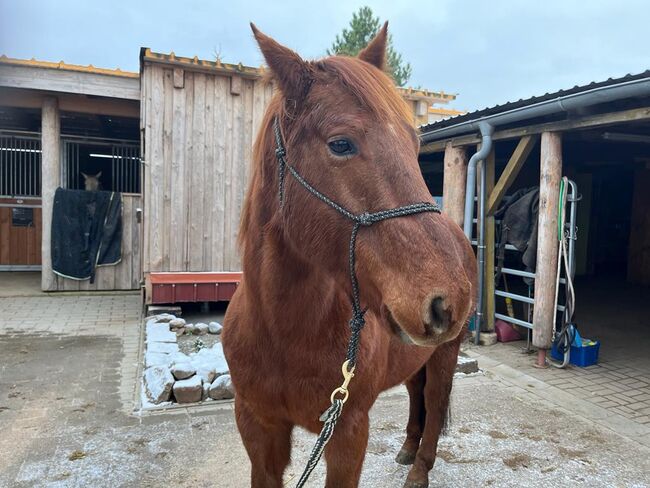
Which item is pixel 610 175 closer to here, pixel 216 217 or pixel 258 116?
pixel 258 116

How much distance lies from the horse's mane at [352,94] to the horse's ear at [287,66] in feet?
0.12

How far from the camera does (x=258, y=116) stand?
7625mm

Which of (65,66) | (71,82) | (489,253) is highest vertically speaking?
(65,66)

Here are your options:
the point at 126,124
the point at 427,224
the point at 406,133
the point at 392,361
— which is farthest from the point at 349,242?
the point at 126,124

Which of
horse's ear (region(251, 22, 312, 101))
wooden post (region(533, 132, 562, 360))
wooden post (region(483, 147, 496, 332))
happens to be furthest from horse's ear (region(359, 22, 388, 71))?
wooden post (region(483, 147, 496, 332))

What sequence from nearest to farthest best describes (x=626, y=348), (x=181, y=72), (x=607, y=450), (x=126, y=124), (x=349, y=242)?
(x=349, y=242) < (x=607, y=450) < (x=626, y=348) < (x=181, y=72) < (x=126, y=124)

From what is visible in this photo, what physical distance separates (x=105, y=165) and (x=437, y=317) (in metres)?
12.8

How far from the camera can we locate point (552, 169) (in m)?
5.32

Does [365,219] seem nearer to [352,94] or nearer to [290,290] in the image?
[352,94]

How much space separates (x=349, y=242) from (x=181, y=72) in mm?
6730

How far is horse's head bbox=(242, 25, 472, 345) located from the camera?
1140mm

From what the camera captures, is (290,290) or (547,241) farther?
(547,241)

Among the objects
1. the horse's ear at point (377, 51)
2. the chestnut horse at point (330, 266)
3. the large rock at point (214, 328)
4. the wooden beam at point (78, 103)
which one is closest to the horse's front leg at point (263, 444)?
the chestnut horse at point (330, 266)

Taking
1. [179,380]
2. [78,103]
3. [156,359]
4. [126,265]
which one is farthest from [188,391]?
[78,103]
